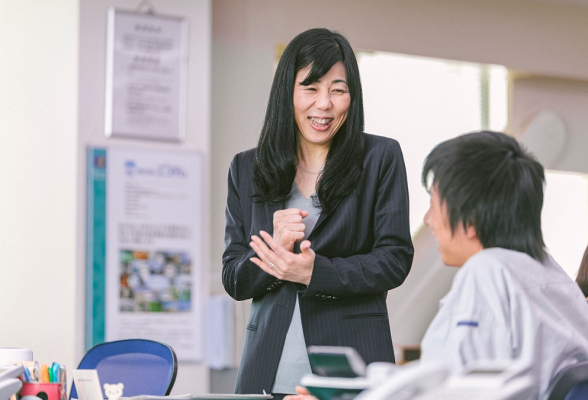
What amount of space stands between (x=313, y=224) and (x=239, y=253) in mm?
199

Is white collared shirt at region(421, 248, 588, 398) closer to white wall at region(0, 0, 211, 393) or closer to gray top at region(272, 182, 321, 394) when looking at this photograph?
gray top at region(272, 182, 321, 394)

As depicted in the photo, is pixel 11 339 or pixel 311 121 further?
pixel 11 339

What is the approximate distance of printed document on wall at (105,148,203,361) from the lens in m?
4.14

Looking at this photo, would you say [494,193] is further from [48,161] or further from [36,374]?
[48,161]

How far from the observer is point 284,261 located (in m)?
1.78

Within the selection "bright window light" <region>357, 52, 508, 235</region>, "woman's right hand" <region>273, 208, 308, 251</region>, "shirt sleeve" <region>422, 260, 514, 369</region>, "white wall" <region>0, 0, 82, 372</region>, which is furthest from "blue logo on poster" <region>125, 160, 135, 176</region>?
"shirt sleeve" <region>422, 260, 514, 369</region>

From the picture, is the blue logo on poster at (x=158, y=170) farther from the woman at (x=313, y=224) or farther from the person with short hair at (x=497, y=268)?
the person with short hair at (x=497, y=268)

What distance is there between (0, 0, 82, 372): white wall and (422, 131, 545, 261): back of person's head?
3.12 m

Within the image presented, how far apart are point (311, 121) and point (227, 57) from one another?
2798mm

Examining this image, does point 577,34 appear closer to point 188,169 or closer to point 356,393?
point 188,169

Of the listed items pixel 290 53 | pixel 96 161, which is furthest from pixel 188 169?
pixel 290 53

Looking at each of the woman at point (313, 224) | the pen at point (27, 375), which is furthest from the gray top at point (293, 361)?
the pen at point (27, 375)

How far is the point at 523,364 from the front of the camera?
0.85m

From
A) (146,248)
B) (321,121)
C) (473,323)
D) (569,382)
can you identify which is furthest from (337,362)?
(146,248)
